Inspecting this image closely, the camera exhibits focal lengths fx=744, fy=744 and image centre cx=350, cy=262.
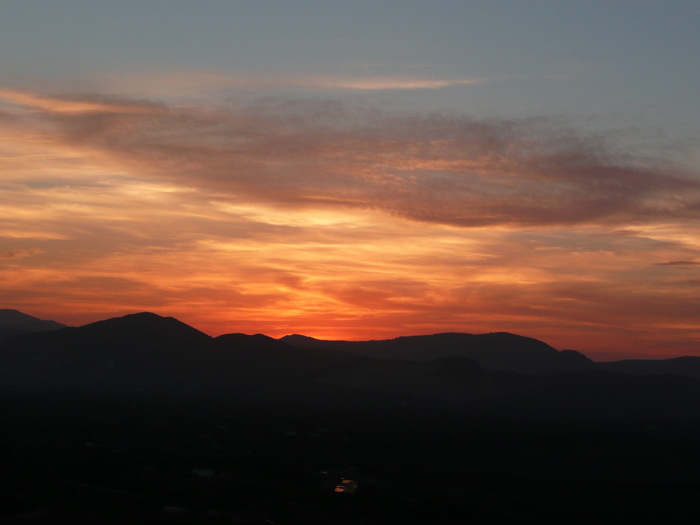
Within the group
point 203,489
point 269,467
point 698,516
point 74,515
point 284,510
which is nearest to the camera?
point 74,515

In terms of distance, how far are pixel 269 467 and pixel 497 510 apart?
48.7m

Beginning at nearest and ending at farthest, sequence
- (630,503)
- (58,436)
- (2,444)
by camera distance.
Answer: (630,503), (2,444), (58,436)

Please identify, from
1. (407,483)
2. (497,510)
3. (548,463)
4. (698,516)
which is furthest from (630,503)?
(548,463)

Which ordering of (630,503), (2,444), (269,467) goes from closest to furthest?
(630,503) → (269,467) → (2,444)

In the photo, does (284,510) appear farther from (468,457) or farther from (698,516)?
(468,457)

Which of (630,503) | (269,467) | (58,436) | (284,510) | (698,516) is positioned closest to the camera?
(284,510)

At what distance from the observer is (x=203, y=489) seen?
117312 mm

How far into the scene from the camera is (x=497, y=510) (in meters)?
118

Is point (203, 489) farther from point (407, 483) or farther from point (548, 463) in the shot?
point (548, 463)

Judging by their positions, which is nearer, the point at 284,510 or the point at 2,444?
the point at 284,510

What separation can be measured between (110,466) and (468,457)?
9234 centimetres

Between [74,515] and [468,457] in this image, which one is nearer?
[74,515]

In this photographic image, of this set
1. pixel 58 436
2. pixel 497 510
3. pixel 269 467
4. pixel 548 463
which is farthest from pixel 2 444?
pixel 548 463

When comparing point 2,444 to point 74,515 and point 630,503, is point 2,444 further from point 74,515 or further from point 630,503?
point 630,503
